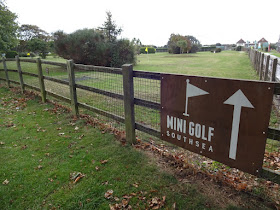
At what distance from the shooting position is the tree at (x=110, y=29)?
1945 centimetres

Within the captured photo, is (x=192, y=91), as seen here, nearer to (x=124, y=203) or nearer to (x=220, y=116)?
(x=220, y=116)

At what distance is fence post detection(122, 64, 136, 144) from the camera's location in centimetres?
384

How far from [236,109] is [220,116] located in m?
0.22

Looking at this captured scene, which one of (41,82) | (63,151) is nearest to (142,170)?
(63,151)

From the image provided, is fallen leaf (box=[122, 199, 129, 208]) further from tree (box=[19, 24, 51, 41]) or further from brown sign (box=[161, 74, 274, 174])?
tree (box=[19, 24, 51, 41])

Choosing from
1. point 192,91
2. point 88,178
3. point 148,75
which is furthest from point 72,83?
point 192,91

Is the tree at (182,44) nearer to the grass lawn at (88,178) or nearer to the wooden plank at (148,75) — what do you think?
the grass lawn at (88,178)

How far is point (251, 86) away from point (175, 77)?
41.8 inches

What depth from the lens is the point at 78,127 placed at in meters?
5.18

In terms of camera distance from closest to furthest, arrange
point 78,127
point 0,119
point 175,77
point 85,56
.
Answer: point 175,77 → point 78,127 → point 0,119 → point 85,56

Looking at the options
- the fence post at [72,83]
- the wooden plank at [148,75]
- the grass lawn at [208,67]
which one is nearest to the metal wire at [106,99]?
the fence post at [72,83]

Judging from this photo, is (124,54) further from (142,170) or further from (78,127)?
(142,170)

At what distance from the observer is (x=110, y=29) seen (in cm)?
1953

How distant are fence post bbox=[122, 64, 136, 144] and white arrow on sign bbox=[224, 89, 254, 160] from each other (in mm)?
1840
